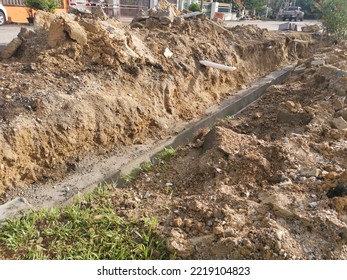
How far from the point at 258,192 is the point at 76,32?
137 inches

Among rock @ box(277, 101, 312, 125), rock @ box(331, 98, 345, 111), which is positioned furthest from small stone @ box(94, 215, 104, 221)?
rock @ box(331, 98, 345, 111)

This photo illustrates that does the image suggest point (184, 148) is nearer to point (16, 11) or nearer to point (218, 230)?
point (218, 230)

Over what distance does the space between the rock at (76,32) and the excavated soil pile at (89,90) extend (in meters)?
0.01

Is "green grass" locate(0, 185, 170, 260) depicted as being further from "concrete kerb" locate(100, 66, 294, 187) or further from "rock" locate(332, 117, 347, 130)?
"rock" locate(332, 117, 347, 130)

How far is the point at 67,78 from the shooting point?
4.18 m

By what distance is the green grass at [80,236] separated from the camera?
248 centimetres

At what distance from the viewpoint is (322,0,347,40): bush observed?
453 inches

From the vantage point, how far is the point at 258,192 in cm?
310

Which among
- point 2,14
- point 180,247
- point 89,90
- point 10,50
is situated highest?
point 2,14

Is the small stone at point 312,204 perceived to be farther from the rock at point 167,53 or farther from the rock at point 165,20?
the rock at point 165,20

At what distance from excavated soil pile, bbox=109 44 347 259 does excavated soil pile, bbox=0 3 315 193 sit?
88cm

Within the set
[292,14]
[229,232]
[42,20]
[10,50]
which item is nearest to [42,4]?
[42,20]

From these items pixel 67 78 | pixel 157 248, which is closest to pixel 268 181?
pixel 157 248

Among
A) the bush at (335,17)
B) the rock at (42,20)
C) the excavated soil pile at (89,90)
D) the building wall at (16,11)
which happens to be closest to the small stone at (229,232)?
the excavated soil pile at (89,90)
